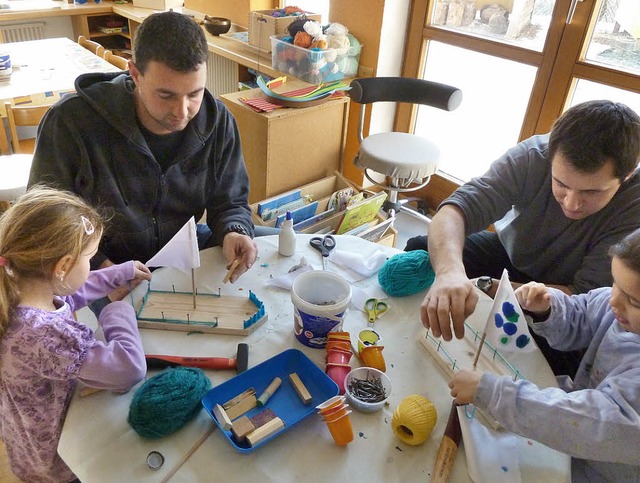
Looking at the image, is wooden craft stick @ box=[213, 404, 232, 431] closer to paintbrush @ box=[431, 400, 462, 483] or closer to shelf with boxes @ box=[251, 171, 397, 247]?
paintbrush @ box=[431, 400, 462, 483]

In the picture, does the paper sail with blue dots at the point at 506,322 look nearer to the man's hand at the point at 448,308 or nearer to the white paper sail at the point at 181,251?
the man's hand at the point at 448,308

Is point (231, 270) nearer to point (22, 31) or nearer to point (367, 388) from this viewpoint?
point (367, 388)

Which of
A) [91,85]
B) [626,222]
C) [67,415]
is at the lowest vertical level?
[67,415]

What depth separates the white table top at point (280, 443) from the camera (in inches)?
33.2

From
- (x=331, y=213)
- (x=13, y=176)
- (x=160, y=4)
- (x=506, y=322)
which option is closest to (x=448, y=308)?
(x=506, y=322)

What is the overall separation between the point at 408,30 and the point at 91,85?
1.95 meters

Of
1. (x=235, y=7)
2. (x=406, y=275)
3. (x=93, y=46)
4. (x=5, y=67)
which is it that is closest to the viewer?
(x=406, y=275)

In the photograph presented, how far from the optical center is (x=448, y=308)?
107cm

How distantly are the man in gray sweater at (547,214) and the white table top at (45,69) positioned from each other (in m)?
1.96

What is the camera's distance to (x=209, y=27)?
3.52 metres

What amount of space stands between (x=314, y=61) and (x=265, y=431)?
7.06 ft

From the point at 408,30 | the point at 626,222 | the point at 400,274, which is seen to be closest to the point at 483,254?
the point at 626,222

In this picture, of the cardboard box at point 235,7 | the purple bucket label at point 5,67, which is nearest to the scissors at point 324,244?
the purple bucket label at point 5,67

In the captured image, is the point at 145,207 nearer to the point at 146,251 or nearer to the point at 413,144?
the point at 146,251
